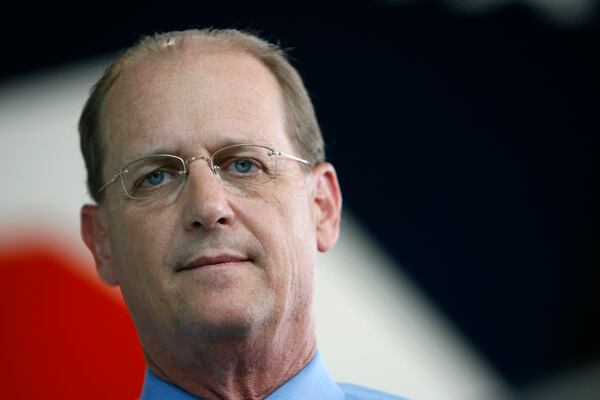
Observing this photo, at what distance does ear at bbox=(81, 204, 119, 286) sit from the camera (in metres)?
1.98

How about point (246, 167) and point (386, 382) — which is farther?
point (386, 382)

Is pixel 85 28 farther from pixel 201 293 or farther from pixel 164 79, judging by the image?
pixel 201 293

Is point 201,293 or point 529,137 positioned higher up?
point 201,293

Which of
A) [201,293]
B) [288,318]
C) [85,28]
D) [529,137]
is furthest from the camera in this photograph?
[529,137]

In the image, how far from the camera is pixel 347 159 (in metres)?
3.76

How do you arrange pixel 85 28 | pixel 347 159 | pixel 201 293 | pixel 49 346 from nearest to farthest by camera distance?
1. pixel 201 293
2. pixel 49 346
3. pixel 85 28
4. pixel 347 159

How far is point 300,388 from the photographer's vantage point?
6.19 ft

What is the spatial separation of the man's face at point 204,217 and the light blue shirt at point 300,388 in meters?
0.09

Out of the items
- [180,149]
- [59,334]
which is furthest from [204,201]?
[59,334]

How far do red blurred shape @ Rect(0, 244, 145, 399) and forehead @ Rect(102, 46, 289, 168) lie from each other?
1417 millimetres

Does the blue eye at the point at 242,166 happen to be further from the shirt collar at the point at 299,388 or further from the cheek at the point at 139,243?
the shirt collar at the point at 299,388

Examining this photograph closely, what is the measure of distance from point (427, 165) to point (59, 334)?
1523 millimetres

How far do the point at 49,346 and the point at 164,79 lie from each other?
1.56 metres

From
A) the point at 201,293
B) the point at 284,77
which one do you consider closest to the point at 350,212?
the point at 284,77
